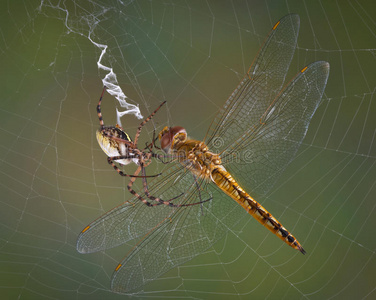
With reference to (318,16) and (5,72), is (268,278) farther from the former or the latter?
(5,72)

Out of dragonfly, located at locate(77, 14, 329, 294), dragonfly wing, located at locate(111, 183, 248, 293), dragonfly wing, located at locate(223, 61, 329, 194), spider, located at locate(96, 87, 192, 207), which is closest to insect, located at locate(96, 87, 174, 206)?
spider, located at locate(96, 87, 192, 207)

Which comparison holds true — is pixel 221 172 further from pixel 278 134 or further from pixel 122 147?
pixel 122 147

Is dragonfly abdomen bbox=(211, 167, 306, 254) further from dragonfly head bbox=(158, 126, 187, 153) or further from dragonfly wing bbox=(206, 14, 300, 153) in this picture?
dragonfly head bbox=(158, 126, 187, 153)

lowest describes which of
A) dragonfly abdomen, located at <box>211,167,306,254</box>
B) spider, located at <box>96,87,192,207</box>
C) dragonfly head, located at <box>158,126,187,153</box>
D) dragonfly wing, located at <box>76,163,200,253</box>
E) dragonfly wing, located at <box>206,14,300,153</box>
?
dragonfly abdomen, located at <box>211,167,306,254</box>

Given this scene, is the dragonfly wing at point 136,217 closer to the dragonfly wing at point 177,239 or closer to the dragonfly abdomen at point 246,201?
the dragonfly wing at point 177,239

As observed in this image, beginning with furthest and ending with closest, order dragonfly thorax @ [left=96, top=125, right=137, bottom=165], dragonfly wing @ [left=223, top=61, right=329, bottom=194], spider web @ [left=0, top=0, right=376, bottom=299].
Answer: spider web @ [left=0, top=0, right=376, bottom=299]
dragonfly thorax @ [left=96, top=125, right=137, bottom=165]
dragonfly wing @ [left=223, top=61, right=329, bottom=194]

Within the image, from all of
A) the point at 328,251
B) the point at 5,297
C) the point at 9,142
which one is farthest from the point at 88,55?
the point at 328,251
